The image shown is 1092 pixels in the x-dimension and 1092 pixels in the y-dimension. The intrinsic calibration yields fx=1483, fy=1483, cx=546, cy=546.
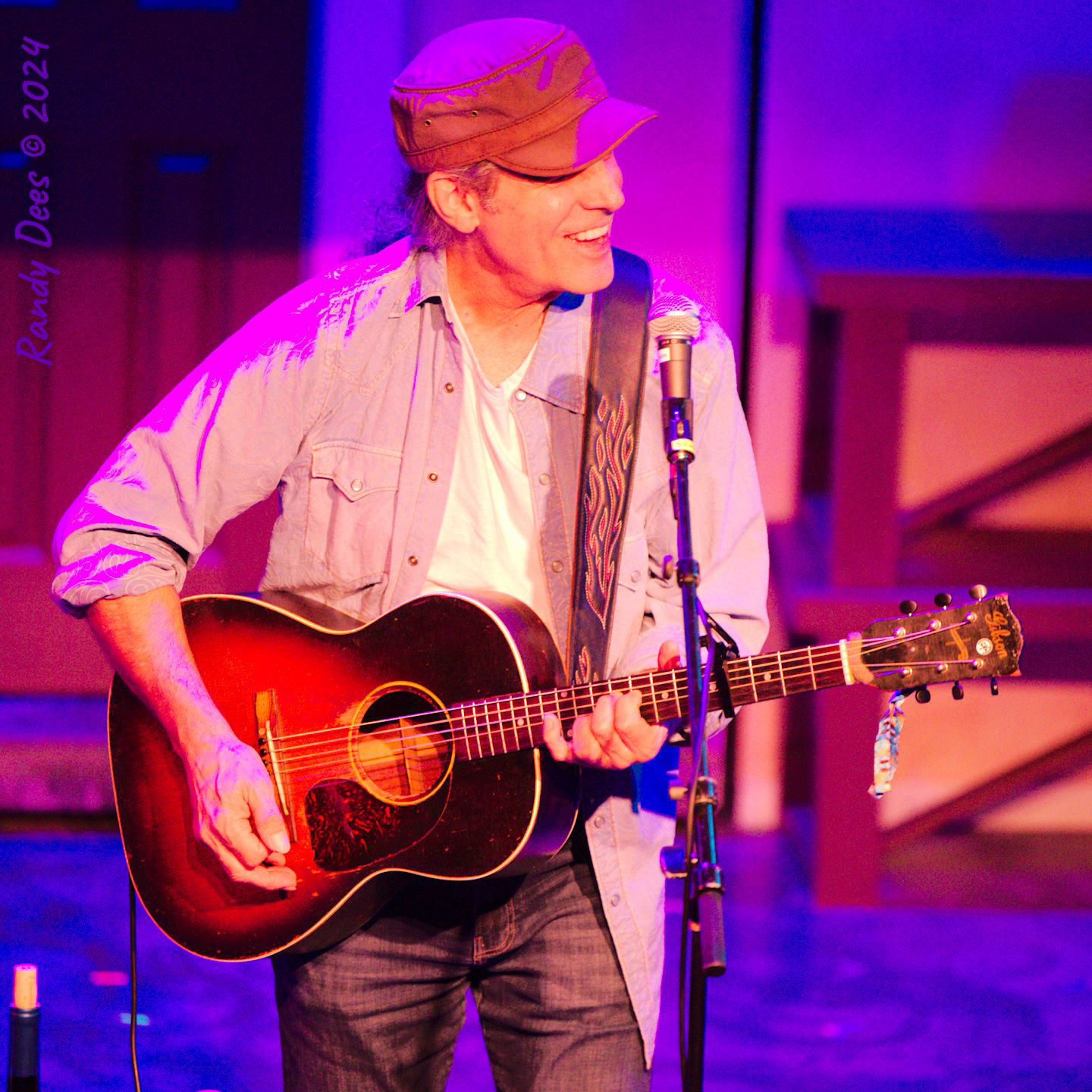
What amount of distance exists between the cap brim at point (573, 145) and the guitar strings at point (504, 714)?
0.83 m

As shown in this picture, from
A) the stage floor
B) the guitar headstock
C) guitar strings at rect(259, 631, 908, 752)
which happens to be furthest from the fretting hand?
the stage floor

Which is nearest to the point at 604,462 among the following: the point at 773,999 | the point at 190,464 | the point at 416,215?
the point at 416,215

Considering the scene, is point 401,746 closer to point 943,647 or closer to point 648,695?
point 648,695

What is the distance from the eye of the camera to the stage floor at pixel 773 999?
3809 millimetres

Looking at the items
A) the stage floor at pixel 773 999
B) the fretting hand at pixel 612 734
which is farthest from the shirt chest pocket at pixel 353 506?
the stage floor at pixel 773 999

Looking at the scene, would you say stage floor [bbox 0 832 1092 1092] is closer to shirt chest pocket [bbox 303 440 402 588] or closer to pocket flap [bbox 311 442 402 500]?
shirt chest pocket [bbox 303 440 402 588]

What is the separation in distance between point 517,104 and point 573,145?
11 cm

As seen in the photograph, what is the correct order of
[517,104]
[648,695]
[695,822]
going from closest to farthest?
1. [695,822]
2. [648,695]
3. [517,104]

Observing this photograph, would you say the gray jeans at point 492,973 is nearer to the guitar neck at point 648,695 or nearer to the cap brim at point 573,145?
the guitar neck at point 648,695

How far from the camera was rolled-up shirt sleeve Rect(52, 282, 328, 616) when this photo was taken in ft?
7.84

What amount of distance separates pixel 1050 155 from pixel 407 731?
4.11m

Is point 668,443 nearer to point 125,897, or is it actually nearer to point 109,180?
point 125,897

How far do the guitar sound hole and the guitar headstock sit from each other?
0.68m

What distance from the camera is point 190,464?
2412 millimetres
